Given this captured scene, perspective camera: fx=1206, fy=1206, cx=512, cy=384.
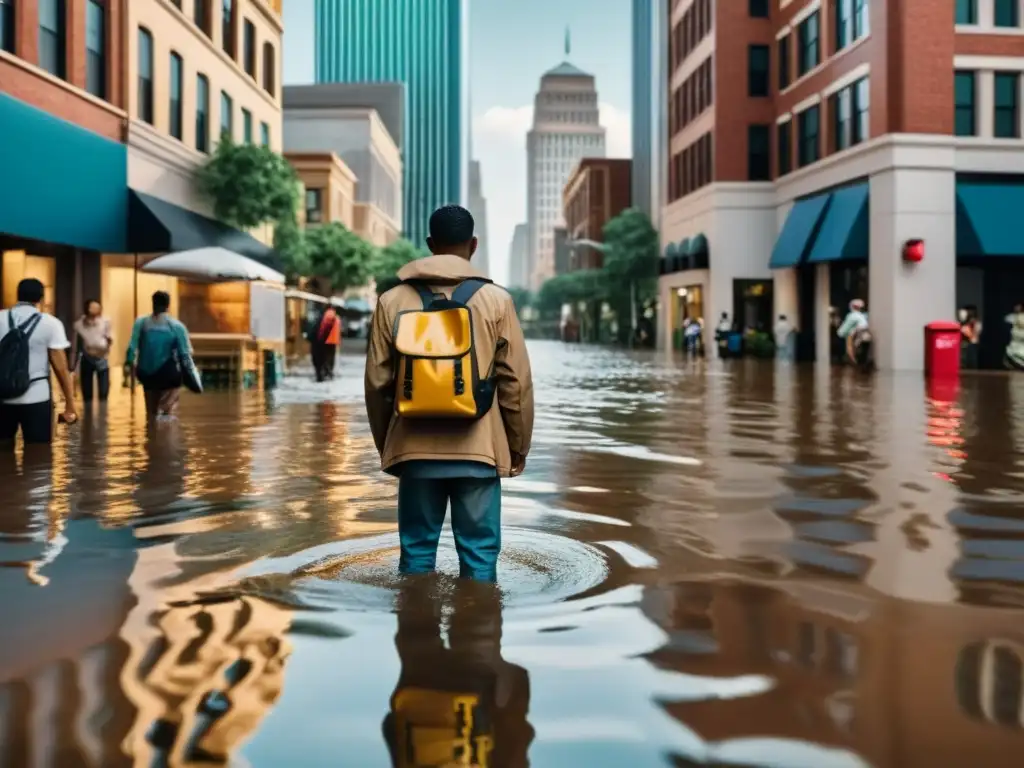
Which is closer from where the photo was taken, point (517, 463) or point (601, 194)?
point (517, 463)

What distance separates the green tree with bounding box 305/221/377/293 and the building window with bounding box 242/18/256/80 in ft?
72.2

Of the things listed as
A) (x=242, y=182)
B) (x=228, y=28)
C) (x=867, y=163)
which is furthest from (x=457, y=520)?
(x=867, y=163)

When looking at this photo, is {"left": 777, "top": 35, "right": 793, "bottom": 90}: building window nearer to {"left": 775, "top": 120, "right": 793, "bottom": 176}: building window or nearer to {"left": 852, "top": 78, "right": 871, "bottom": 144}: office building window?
{"left": 775, "top": 120, "right": 793, "bottom": 176}: building window

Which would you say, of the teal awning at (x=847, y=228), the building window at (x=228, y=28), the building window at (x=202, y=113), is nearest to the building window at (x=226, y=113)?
the building window at (x=202, y=113)

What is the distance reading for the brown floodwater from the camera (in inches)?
141

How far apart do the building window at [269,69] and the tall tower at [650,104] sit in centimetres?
2742

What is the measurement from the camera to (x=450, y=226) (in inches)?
205

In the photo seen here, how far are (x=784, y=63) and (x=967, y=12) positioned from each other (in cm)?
1237

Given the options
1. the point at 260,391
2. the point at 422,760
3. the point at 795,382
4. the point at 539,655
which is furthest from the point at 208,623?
the point at 795,382

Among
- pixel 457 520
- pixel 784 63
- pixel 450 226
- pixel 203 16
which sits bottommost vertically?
pixel 457 520

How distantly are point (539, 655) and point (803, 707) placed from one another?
103 centimetres

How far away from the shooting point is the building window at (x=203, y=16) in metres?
32.4

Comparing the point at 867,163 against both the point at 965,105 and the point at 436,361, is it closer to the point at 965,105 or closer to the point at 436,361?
the point at 965,105

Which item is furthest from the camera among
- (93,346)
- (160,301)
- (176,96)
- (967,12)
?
(967,12)
